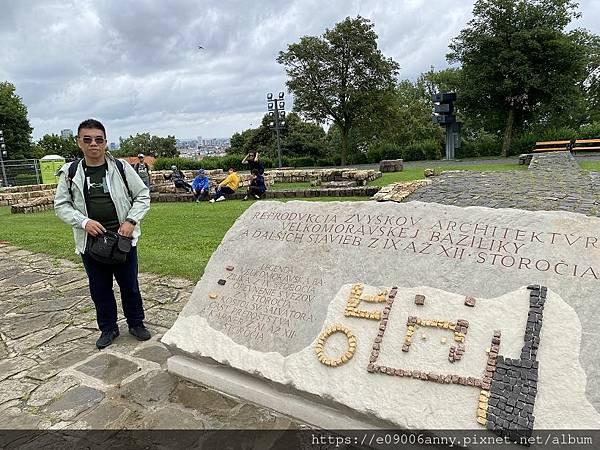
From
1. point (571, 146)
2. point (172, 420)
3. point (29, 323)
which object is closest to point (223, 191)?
point (29, 323)

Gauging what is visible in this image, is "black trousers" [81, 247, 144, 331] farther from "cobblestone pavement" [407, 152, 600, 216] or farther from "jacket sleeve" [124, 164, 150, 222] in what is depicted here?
"cobblestone pavement" [407, 152, 600, 216]

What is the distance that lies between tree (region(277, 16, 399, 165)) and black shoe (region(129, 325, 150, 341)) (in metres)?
26.0

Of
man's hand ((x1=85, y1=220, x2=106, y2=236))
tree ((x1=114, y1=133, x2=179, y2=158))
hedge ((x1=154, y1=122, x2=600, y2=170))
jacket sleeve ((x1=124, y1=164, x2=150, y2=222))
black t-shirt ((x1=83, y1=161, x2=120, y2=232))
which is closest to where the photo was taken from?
man's hand ((x1=85, y1=220, x2=106, y2=236))

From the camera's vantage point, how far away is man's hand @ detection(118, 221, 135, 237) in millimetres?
3361

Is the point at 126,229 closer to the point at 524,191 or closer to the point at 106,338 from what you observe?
the point at 106,338

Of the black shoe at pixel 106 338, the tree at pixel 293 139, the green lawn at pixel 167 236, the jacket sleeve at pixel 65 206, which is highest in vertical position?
the tree at pixel 293 139

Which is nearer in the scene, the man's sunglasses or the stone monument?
the stone monument

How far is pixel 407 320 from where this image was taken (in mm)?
2424

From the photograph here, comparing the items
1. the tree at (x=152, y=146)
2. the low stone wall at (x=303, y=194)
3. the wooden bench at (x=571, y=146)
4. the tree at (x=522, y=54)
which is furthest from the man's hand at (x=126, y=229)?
the tree at (x=152, y=146)

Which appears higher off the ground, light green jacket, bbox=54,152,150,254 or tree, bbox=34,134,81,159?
tree, bbox=34,134,81,159

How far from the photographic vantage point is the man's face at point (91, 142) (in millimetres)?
3244

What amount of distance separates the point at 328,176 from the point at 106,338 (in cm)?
1308

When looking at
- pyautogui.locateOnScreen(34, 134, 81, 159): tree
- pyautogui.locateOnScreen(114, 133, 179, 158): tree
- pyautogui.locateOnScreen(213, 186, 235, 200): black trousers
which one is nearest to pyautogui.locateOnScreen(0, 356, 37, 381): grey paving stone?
pyautogui.locateOnScreen(213, 186, 235, 200): black trousers

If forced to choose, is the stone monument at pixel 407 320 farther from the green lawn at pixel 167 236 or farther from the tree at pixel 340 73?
the tree at pixel 340 73
